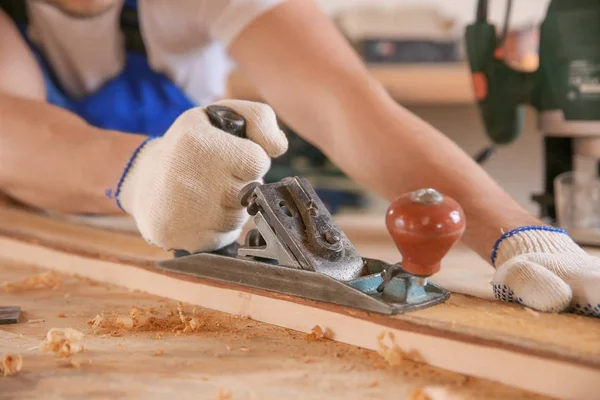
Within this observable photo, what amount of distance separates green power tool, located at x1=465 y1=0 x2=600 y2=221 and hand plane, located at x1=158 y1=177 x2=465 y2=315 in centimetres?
73

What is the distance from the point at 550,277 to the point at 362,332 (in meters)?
0.22

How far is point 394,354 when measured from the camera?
26.9 inches

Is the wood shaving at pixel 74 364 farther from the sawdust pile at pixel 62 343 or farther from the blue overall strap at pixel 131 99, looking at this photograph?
the blue overall strap at pixel 131 99

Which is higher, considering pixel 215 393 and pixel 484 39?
pixel 484 39

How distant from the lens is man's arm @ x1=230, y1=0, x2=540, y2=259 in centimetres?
100

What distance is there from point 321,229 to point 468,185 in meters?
0.30

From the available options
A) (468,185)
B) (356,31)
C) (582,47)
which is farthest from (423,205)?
(356,31)

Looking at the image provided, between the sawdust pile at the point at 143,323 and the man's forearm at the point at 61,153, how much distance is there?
29cm

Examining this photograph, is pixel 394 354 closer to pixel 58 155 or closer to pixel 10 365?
pixel 10 365

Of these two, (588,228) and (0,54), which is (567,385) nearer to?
(588,228)

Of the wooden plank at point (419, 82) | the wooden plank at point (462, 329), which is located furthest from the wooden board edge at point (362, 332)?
the wooden plank at point (419, 82)

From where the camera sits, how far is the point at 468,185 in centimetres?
101

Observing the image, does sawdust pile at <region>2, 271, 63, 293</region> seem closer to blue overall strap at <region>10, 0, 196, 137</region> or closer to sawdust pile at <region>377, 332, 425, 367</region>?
sawdust pile at <region>377, 332, 425, 367</region>

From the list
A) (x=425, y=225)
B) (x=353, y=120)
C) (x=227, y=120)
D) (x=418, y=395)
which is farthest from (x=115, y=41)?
(x=418, y=395)
